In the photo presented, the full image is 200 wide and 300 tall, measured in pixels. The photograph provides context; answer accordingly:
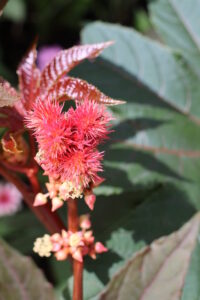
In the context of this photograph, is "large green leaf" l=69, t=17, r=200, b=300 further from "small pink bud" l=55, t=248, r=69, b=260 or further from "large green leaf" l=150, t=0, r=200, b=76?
"small pink bud" l=55, t=248, r=69, b=260

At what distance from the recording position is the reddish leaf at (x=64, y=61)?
841mm

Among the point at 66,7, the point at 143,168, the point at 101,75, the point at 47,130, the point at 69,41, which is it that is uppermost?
the point at 47,130

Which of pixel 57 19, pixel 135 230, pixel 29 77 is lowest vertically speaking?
pixel 57 19

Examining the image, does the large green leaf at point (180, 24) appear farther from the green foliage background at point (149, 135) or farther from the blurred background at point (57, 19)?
the blurred background at point (57, 19)

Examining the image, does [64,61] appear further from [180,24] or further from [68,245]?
[180,24]

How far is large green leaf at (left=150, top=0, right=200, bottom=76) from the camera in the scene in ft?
4.23

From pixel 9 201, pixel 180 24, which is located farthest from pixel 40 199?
pixel 9 201

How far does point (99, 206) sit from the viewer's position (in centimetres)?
137

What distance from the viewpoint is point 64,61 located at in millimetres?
853

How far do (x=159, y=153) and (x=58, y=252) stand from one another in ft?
1.40

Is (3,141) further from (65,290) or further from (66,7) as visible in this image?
(66,7)

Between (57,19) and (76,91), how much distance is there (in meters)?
2.05

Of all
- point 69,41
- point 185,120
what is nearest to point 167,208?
point 185,120

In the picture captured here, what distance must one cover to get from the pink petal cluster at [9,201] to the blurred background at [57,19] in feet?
2.17
